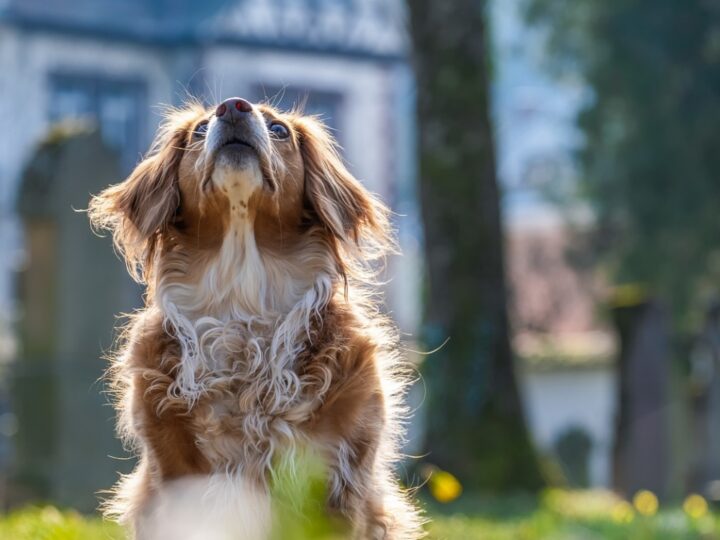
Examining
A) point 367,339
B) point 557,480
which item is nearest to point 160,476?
point 367,339

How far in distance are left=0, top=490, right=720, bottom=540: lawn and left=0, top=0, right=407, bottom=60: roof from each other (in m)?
22.1

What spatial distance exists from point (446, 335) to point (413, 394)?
4508 mm

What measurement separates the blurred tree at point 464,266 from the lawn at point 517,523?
4.00 ft

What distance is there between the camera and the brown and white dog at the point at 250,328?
486cm

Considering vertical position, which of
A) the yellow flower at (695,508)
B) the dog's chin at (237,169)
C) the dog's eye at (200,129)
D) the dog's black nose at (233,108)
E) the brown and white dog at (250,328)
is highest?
the dog's black nose at (233,108)

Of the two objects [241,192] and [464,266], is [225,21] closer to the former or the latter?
[464,266]

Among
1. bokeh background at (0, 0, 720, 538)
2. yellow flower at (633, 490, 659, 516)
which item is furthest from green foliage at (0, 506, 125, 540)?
yellow flower at (633, 490, 659, 516)

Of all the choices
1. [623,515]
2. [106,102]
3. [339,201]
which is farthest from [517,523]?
[106,102]

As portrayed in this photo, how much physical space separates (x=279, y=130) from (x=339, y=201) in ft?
1.29

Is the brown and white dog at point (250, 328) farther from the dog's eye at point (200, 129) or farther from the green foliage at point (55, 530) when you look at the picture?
the green foliage at point (55, 530)

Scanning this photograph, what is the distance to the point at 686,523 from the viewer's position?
290 inches

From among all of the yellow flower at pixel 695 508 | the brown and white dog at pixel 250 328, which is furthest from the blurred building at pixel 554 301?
the brown and white dog at pixel 250 328

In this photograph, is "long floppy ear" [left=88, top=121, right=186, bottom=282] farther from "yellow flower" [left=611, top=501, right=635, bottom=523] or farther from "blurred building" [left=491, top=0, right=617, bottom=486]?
"blurred building" [left=491, top=0, right=617, bottom=486]

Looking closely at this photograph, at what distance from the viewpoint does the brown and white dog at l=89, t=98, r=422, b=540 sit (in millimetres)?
4859
